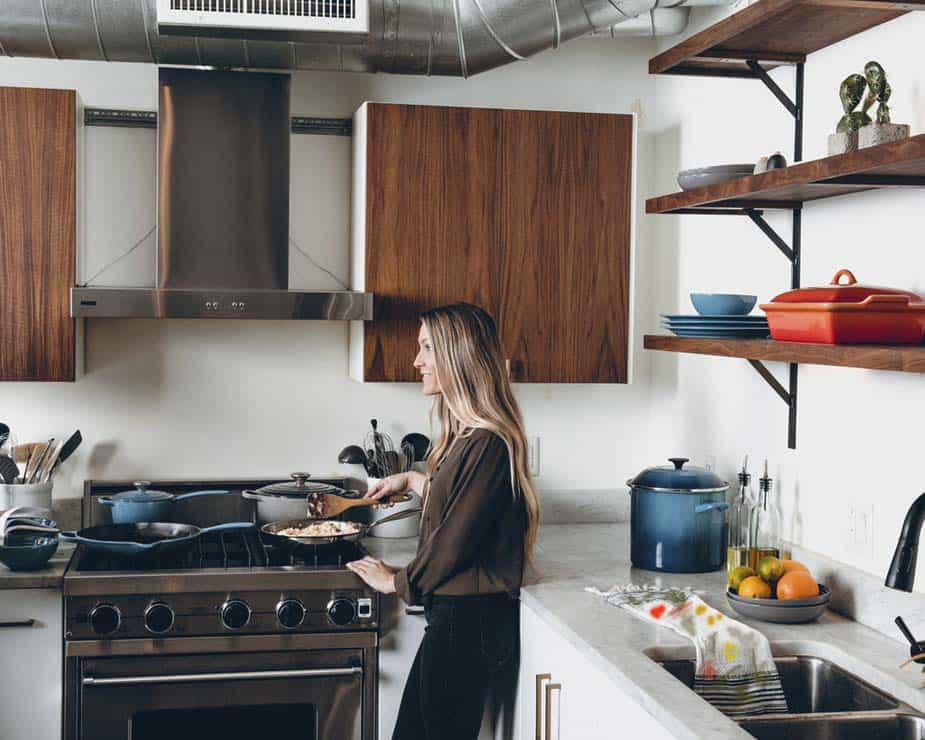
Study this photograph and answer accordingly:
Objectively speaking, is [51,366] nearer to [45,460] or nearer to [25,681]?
[45,460]

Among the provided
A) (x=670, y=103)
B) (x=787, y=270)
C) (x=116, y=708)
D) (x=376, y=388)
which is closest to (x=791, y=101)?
(x=787, y=270)

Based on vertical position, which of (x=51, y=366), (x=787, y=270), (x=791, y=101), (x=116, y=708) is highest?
(x=791, y=101)

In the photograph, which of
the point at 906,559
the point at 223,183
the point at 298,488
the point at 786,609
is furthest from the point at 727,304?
the point at 223,183

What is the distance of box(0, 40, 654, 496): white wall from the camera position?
11.6ft

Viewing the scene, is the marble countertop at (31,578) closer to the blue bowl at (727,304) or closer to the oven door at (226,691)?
the oven door at (226,691)

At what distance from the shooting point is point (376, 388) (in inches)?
148

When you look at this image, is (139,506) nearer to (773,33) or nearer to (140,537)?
(140,537)

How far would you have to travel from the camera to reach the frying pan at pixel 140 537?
2967mm

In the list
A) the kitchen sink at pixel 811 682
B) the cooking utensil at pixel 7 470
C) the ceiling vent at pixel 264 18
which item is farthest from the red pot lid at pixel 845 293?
the cooking utensil at pixel 7 470

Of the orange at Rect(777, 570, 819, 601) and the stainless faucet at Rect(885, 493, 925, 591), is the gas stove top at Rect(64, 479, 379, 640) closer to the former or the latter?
the orange at Rect(777, 570, 819, 601)

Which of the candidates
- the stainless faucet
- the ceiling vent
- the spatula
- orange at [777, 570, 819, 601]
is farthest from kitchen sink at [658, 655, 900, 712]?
the ceiling vent

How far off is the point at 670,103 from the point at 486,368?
1.43 m

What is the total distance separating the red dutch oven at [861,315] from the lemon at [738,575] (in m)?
0.64

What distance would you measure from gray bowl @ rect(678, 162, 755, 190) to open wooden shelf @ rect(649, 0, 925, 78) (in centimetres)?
27
